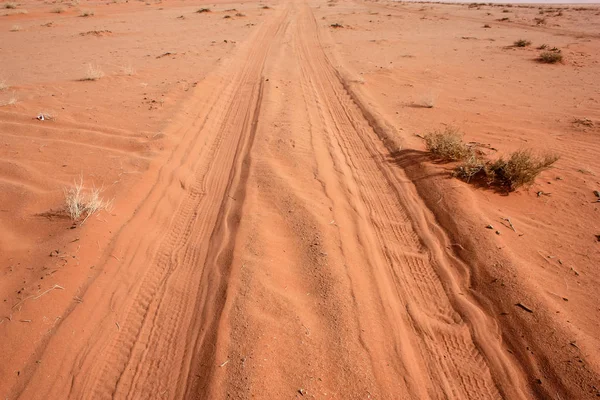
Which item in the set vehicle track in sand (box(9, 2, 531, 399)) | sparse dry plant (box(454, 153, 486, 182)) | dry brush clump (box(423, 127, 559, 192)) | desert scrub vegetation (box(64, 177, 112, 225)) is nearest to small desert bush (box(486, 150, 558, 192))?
dry brush clump (box(423, 127, 559, 192))

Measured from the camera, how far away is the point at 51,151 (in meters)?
5.04

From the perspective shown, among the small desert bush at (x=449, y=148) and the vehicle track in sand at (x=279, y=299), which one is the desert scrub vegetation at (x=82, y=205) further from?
the small desert bush at (x=449, y=148)

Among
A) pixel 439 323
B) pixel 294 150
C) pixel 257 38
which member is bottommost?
pixel 439 323

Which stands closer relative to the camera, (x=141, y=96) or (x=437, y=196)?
(x=437, y=196)

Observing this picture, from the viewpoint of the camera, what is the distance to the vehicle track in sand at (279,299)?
242cm

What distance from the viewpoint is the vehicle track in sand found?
7.93 ft

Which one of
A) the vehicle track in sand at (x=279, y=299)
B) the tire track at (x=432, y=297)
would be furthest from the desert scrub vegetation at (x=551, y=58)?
the vehicle track in sand at (x=279, y=299)

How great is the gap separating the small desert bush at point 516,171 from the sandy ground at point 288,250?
7.2 inches

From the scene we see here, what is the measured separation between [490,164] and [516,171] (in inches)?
17.3

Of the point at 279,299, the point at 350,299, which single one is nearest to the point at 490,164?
the point at 350,299

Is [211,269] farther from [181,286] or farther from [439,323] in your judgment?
[439,323]

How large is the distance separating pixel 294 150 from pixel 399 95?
489cm

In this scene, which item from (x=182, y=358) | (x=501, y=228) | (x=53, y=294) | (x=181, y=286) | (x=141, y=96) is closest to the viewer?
(x=182, y=358)

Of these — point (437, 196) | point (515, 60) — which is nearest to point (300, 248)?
point (437, 196)
